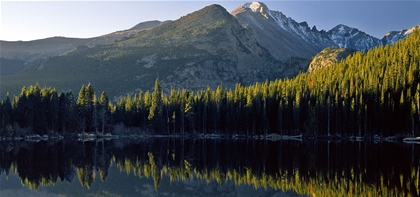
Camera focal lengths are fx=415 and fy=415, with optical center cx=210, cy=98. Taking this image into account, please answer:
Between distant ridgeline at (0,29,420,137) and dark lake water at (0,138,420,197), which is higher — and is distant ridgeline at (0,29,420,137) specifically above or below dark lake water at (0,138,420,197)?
→ above

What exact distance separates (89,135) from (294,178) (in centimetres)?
7882

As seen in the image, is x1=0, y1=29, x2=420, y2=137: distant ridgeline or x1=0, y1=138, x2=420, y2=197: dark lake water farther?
x1=0, y1=29, x2=420, y2=137: distant ridgeline

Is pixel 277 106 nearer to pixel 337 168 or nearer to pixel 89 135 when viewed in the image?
pixel 89 135

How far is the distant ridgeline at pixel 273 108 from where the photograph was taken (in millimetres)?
A: 96375

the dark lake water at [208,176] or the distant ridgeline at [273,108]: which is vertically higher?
the distant ridgeline at [273,108]

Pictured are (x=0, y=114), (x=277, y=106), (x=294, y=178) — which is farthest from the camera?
(x=277, y=106)

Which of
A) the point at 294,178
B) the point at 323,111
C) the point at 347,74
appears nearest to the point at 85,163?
the point at 294,178

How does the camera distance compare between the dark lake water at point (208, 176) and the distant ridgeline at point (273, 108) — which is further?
the distant ridgeline at point (273, 108)

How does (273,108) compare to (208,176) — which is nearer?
(208,176)

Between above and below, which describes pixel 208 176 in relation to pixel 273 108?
below

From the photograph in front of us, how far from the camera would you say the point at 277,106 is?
4500 inches

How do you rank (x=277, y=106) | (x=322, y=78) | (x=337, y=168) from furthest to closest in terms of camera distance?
(x=322, y=78)
(x=277, y=106)
(x=337, y=168)

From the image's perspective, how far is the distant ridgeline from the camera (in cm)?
9638

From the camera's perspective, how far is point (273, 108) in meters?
114
